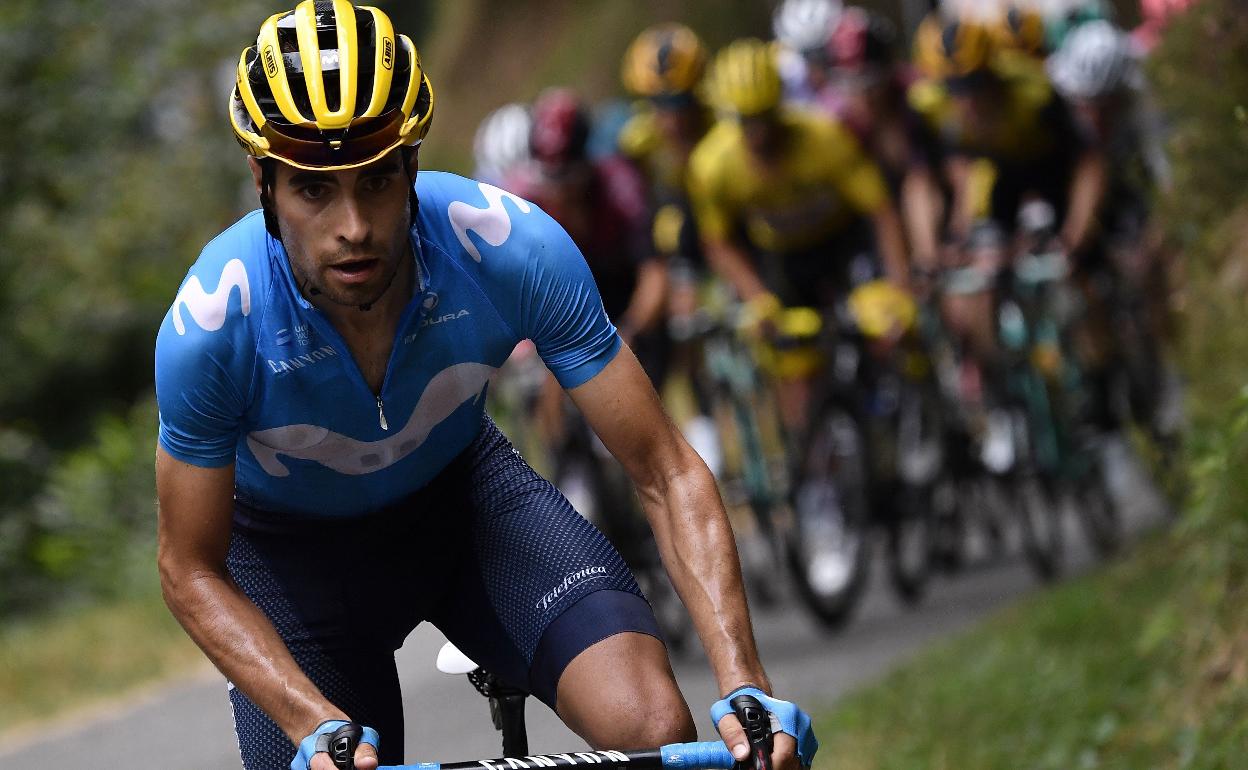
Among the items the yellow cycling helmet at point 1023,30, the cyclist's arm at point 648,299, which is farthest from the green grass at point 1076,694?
the yellow cycling helmet at point 1023,30

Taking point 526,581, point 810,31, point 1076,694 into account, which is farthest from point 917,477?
point 526,581

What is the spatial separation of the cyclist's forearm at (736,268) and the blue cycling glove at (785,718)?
6212 mm

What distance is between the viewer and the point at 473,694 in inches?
352

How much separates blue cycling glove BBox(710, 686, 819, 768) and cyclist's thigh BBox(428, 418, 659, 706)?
0.50m

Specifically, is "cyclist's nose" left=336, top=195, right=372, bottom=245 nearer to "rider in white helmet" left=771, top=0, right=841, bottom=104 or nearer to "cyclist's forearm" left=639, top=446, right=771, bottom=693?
"cyclist's forearm" left=639, top=446, right=771, bottom=693

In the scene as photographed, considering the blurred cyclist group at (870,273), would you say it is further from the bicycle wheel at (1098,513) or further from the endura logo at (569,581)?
the endura logo at (569,581)

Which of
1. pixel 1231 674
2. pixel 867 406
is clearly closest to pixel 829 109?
pixel 867 406

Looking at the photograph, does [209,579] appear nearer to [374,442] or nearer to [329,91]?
[374,442]

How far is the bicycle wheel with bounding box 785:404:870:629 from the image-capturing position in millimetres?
9016

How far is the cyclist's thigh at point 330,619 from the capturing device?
160 inches

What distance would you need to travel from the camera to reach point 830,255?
9922 millimetres

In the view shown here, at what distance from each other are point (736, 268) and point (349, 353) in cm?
583

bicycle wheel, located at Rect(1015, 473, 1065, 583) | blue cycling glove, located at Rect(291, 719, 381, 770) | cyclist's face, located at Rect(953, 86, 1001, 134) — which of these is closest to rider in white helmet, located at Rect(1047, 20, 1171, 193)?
cyclist's face, located at Rect(953, 86, 1001, 134)

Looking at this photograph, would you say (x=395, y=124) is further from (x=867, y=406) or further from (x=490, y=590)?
(x=867, y=406)
